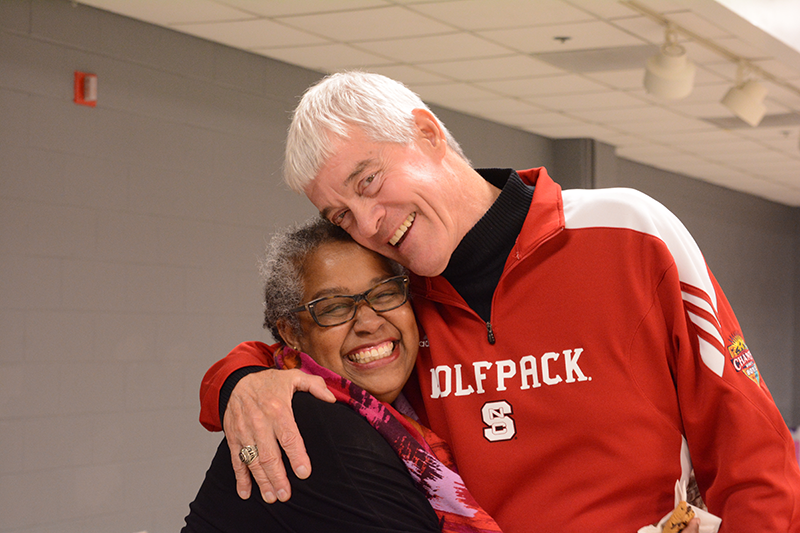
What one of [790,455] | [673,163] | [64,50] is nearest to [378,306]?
[790,455]

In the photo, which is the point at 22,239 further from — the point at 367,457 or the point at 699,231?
the point at 699,231

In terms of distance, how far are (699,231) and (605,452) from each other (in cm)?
872

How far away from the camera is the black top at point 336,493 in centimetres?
129

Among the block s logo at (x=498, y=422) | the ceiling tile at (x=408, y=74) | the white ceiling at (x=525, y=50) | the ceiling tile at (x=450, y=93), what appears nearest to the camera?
the block s logo at (x=498, y=422)

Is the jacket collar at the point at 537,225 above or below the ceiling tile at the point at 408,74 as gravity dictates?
below

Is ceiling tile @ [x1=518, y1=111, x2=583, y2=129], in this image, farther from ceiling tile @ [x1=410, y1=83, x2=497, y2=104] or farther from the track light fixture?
the track light fixture

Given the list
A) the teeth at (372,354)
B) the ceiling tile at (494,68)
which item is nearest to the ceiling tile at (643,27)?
the ceiling tile at (494,68)

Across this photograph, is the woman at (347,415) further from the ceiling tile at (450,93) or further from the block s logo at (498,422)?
the ceiling tile at (450,93)

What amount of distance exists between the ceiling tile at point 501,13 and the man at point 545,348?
9.07ft

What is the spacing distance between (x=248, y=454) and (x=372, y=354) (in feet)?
1.11

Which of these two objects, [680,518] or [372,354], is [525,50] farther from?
[680,518]

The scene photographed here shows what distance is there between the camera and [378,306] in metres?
1.60

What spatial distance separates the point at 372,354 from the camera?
158 centimetres

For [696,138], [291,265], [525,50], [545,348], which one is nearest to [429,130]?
[291,265]
